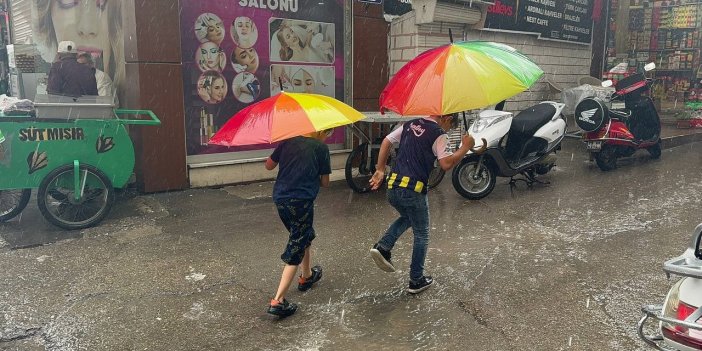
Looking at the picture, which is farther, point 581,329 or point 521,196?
point 521,196

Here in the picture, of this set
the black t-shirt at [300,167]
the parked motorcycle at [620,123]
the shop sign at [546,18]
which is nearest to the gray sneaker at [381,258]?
the black t-shirt at [300,167]

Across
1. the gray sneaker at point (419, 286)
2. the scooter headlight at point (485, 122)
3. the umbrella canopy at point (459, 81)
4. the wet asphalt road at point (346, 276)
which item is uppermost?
the umbrella canopy at point (459, 81)

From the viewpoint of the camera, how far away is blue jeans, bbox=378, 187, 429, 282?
4418 mm

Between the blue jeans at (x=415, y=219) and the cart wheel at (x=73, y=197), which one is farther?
the cart wheel at (x=73, y=197)

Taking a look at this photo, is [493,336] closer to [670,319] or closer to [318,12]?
[670,319]

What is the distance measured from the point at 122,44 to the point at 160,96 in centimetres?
A: 105

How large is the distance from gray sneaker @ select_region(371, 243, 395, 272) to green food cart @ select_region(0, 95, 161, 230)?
348 centimetres

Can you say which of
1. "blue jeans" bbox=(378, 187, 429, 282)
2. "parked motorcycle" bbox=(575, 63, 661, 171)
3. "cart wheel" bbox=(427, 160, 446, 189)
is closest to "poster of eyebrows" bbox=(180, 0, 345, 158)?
"cart wheel" bbox=(427, 160, 446, 189)

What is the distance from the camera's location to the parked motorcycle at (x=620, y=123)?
9547 mm

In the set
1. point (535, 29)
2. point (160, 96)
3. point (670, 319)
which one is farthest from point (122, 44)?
point (535, 29)

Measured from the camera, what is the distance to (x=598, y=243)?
5906 mm

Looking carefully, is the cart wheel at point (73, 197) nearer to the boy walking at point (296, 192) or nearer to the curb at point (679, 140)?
the boy walking at point (296, 192)

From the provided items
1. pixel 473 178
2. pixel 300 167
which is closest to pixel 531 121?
pixel 473 178

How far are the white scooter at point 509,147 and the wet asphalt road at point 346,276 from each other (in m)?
0.34
